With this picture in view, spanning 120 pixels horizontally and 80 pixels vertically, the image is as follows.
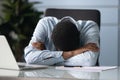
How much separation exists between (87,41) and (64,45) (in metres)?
0.16

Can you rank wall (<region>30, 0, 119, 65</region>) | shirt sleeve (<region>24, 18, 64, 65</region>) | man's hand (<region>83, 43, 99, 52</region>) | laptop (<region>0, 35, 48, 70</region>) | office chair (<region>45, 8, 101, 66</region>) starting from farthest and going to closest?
wall (<region>30, 0, 119, 65</region>)
office chair (<region>45, 8, 101, 66</region>)
man's hand (<region>83, 43, 99, 52</region>)
shirt sleeve (<region>24, 18, 64, 65</region>)
laptop (<region>0, 35, 48, 70</region>)

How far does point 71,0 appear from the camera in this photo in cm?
420

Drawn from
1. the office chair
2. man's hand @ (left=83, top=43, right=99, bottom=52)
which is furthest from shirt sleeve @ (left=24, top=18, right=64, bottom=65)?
the office chair

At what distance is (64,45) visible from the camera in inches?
70.9

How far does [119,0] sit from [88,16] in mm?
1962

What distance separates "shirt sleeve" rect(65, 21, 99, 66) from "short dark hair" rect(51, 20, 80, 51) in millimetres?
93

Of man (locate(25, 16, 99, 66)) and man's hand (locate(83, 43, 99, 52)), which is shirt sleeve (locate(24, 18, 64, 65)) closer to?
man (locate(25, 16, 99, 66))

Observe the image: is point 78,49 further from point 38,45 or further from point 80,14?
point 80,14

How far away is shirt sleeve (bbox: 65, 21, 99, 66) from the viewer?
1712 millimetres

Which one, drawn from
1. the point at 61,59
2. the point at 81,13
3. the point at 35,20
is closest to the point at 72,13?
the point at 81,13

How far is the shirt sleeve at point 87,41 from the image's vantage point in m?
1.71

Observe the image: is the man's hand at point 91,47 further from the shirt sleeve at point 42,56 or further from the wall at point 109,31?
the wall at point 109,31

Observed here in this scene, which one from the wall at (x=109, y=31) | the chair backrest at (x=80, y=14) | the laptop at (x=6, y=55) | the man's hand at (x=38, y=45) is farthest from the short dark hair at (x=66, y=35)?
the wall at (x=109, y=31)

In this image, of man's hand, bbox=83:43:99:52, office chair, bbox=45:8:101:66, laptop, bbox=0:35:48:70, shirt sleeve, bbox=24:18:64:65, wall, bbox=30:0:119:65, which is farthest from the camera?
wall, bbox=30:0:119:65
